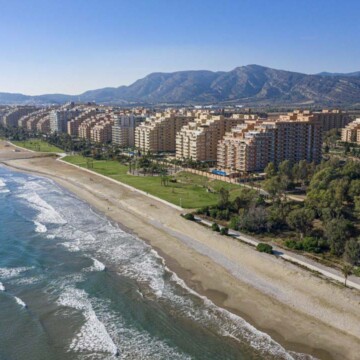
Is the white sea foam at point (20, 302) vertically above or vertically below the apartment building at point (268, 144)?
below

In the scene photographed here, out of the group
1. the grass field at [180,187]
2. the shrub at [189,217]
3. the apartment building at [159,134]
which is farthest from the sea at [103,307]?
the apartment building at [159,134]

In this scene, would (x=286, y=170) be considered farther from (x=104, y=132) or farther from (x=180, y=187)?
(x=104, y=132)

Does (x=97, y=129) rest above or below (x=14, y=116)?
below

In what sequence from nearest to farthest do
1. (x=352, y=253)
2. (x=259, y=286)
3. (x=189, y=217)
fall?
(x=259, y=286) < (x=352, y=253) < (x=189, y=217)

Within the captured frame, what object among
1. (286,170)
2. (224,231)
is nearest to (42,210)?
(224,231)

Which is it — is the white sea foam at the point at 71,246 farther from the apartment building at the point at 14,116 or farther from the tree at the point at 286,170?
the apartment building at the point at 14,116

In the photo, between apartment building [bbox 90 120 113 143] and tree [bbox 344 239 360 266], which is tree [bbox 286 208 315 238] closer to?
tree [bbox 344 239 360 266]

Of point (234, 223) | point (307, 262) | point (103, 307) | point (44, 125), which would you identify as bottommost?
point (103, 307)
